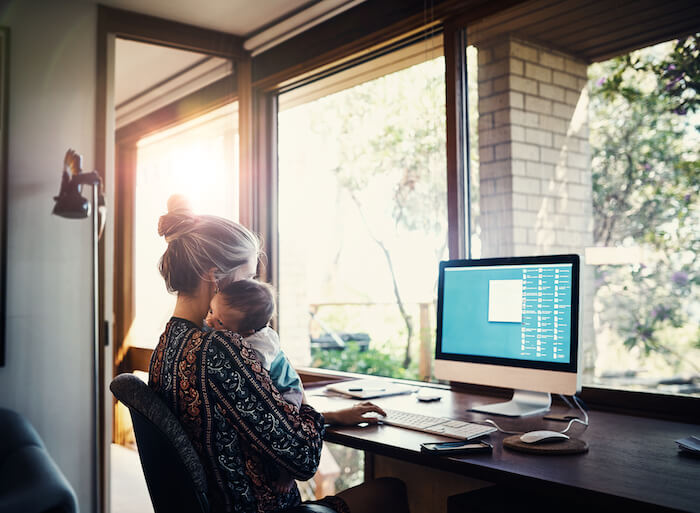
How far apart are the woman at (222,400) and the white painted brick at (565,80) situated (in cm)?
143

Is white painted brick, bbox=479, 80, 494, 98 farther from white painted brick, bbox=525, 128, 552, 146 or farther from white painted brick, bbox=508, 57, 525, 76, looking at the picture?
white painted brick, bbox=525, 128, 552, 146

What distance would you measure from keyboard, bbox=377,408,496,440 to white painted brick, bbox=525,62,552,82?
1325 millimetres

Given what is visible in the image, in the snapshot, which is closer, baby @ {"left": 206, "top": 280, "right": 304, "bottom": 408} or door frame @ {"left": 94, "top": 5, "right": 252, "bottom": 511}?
baby @ {"left": 206, "top": 280, "right": 304, "bottom": 408}

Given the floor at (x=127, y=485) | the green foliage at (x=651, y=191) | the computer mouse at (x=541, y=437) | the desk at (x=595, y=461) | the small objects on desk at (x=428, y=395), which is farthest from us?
the floor at (x=127, y=485)

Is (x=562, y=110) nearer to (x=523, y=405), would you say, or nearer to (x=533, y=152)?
(x=533, y=152)

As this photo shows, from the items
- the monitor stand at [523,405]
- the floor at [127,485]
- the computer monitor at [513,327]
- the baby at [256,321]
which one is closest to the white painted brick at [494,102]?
the computer monitor at [513,327]

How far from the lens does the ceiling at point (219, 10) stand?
10.7ft

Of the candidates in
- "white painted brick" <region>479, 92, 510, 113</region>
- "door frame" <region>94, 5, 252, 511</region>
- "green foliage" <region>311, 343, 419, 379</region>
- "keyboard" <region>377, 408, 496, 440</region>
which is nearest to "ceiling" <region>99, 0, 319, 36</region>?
"door frame" <region>94, 5, 252, 511</region>

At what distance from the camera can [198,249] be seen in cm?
163

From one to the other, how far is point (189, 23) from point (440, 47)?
5.19ft

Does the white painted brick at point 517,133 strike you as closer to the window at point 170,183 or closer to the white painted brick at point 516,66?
the white painted brick at point 516,66

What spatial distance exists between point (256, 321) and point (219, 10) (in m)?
2.18

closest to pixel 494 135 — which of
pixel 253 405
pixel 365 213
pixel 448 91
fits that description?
pixel 448 91

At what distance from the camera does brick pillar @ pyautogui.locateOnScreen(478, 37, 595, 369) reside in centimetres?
234
